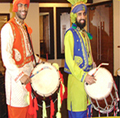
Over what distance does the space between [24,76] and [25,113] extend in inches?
16.8

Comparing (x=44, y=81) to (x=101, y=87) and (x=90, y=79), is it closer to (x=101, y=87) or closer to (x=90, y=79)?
(x=90, y=79)

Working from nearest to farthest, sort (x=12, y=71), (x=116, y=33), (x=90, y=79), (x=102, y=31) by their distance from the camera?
1. (x=12, y=71)
2. (x=90, y=79)
3. (x=116, y=33)
4. (x=102, y=31)

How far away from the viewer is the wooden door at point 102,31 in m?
6.04

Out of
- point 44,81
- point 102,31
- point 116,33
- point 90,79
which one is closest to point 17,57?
point 44,81

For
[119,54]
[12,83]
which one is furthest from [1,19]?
[12,83]

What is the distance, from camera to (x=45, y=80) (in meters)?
1.88

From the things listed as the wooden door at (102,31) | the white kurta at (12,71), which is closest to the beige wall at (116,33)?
the wooden door at (102,31)

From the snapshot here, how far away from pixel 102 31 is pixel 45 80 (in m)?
4.81

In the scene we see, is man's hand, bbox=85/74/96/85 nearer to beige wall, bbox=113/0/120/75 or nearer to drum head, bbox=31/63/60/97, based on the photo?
drum head, bbox=31/63/60/97

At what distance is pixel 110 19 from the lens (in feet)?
19.8

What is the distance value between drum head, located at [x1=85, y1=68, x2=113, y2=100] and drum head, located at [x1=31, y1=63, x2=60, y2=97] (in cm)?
32

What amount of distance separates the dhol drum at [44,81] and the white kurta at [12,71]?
124 mm

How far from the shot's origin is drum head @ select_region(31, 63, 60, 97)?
1827mm

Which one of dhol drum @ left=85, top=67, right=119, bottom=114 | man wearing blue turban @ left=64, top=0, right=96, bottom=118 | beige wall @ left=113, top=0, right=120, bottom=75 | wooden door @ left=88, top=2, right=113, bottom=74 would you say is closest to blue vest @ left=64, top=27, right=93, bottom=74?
man wearing blue turban @ left=64, top=0, right=96, bottom=118
